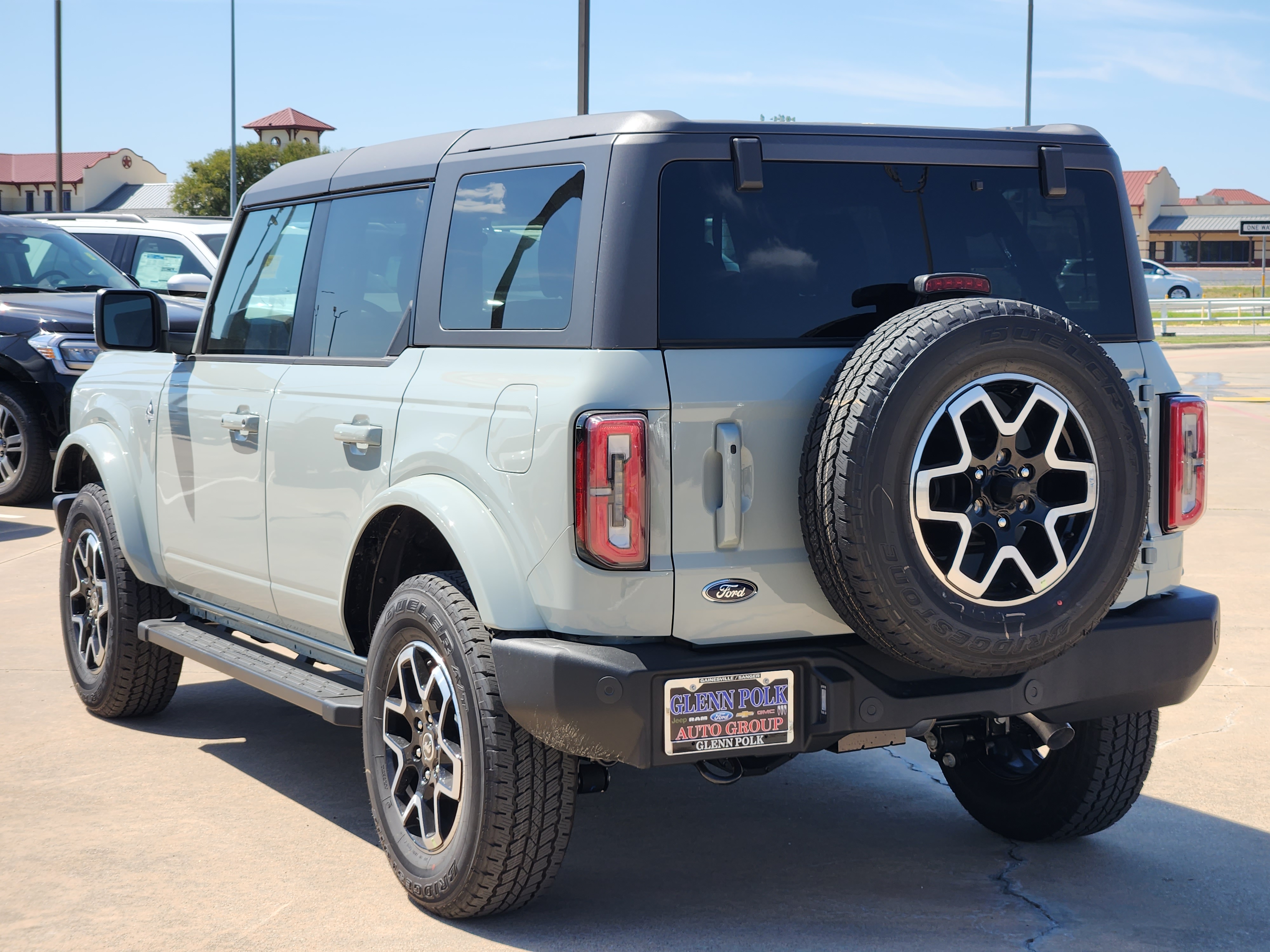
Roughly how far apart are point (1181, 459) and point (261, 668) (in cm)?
283

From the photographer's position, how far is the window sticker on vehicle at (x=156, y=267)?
46.3 feet

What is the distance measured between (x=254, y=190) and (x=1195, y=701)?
4158mm

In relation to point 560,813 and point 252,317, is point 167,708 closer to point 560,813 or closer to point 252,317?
point 252,317

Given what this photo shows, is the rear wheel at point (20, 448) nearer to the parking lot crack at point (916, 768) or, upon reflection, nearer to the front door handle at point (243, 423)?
the front door handle at point (243, 423)

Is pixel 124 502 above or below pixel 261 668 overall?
above

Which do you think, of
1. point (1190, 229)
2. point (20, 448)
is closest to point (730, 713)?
point (20, 448)

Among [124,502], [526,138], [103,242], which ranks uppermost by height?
[103,242]

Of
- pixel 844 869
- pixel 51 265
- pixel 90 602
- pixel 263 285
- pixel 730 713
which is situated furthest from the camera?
pixel 51 265

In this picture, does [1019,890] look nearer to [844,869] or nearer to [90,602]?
[844,869]

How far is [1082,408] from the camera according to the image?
3.46 metres

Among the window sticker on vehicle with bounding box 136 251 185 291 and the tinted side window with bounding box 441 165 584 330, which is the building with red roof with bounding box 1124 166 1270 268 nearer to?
the window sticker on vehicle with bounding box 136 251 185 291

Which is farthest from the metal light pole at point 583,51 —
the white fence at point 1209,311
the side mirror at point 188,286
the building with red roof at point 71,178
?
the building with red roof at point 71,178

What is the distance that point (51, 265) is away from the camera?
1235 centimetres

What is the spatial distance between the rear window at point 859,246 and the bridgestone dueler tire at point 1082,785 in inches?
45.0
